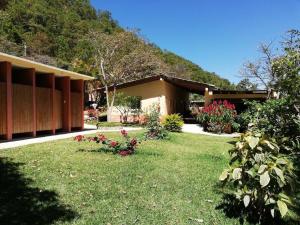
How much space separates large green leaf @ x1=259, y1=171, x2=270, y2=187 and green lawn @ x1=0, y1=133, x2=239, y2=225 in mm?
982

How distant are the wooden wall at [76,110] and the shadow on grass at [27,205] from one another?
11.2m

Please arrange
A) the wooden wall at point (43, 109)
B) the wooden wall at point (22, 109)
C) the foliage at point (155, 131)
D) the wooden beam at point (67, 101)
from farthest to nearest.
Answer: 1. the wooden beam at point (67, 101)
2. the wooden wall at point (43, 109)
3. the foliage at point (155, 131)
4. the wooden wall at point (22, 109)

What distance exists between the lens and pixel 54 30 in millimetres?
46562

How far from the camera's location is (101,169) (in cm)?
765

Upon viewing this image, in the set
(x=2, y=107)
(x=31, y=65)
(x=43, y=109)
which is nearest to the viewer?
(x=2, y=107)

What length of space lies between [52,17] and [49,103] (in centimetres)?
3331

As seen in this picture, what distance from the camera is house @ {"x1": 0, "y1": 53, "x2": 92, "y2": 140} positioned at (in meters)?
12.4

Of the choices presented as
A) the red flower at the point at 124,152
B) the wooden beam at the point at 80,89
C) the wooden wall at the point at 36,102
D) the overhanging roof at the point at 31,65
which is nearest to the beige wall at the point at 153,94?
the wooden beam at the point at 80,89

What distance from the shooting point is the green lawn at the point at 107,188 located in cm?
487

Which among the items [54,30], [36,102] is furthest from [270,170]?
[54,30]

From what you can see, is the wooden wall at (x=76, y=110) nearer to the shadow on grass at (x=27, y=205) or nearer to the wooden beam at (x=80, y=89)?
the wooden beam at (x=80, y=89)

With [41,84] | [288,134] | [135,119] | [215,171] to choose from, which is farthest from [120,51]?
[288,134]

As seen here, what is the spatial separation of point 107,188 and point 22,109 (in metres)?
8.55

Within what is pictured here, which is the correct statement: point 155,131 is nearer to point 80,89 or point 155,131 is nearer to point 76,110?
point 76,110
